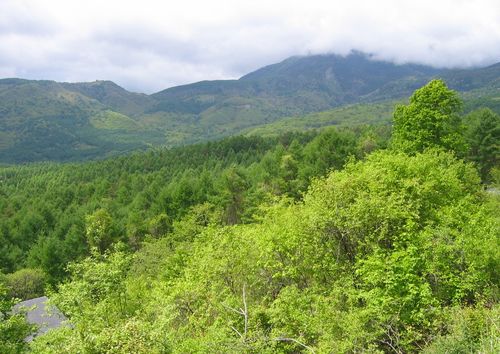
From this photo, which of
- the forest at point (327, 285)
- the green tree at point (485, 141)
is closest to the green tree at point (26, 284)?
the forest at point (327, 285)

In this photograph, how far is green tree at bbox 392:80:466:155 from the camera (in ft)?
143

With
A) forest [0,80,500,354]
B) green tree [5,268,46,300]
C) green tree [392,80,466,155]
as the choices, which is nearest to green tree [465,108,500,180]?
green tree [392,80,466,155]

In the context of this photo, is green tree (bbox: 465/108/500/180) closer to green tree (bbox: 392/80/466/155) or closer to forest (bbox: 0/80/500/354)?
green tree (bbox: 392/80/466/155)

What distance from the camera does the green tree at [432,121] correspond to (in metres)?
43.7

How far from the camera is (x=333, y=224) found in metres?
22.6

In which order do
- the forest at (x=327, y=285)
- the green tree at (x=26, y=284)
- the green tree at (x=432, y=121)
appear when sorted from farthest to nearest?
1. the green tree at (x=26, y=284)
2. the green tree at (x=432, y=121)
3. the forest at (x=327, y=285)

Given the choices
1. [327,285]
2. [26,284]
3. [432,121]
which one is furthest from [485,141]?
[26,284]

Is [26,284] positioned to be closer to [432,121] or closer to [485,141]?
[432,121]

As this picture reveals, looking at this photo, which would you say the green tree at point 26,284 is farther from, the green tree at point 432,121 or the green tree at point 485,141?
the green tree at point 485,141

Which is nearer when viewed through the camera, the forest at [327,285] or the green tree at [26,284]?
the forest at [327,285]

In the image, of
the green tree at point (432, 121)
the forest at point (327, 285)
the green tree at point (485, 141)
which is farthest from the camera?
the green tree at point (485, 141)

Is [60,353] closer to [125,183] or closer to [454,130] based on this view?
[454,130]

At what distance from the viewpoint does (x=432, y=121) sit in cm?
4412

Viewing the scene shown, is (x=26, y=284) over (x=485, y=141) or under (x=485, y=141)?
under
